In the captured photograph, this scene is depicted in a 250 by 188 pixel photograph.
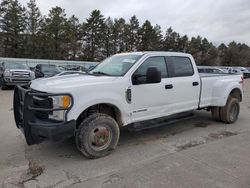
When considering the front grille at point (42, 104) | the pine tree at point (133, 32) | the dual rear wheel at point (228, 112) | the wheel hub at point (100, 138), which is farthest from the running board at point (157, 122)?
the pine tree at point (133, 32)

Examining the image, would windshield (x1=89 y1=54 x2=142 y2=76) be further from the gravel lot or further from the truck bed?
the truck bed

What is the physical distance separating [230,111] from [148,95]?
3.12m

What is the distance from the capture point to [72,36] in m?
51.1

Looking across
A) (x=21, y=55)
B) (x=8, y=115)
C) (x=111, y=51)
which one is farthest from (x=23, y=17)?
(x=8, y=115)

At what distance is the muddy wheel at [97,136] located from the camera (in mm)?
4105

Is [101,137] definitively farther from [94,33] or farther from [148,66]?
[94,33]

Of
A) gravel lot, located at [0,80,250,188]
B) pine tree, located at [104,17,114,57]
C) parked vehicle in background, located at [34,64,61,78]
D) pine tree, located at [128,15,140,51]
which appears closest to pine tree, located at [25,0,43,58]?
pine tree, located at [104,17,114,57]

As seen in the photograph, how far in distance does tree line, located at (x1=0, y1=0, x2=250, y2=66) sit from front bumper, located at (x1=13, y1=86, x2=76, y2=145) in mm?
45375

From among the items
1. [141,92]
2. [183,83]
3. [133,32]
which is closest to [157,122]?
[141,92]

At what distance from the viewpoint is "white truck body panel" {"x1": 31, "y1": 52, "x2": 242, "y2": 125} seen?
13.2 ft

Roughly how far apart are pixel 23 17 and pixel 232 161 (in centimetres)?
5076

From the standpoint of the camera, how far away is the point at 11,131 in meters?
5.95

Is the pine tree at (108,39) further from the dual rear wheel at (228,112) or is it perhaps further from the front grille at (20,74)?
the dual rear wheel at (228,112)

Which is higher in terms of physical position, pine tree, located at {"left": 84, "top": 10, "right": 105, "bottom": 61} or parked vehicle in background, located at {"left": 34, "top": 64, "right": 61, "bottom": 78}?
pine tree, located at {"left": 84, "top": 10, "right": 105, "bottom": 61}
